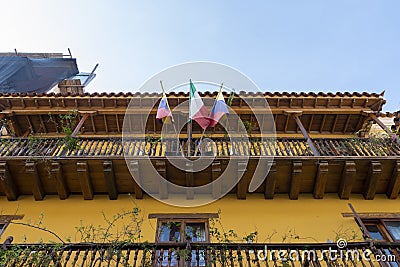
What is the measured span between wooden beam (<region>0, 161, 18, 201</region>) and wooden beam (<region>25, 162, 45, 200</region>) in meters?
0.47

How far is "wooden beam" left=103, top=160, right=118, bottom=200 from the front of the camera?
7562 mm

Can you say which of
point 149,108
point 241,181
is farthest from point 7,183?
point 241,181

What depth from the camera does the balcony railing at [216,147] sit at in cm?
794

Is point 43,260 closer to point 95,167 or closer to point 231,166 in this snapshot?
point 95,167

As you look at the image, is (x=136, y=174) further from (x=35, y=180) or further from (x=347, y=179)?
(x=347, y=179)

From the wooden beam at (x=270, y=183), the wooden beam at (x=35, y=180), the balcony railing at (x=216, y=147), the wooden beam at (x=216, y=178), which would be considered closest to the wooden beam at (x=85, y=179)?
the balcony railing at (x=216, y=147)

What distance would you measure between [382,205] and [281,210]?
2.49m

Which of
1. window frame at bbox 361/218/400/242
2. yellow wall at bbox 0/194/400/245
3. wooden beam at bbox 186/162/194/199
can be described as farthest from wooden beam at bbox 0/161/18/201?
window frame at bbox 361/218/400/242

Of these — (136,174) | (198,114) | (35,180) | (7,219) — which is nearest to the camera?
(7,219)

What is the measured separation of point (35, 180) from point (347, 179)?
7.41 metres

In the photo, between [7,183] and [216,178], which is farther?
[216,178]

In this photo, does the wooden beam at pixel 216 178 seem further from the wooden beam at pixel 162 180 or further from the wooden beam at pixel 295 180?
the wooden beam at pixel 295 180

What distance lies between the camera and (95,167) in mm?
7684

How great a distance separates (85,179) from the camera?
764cm
